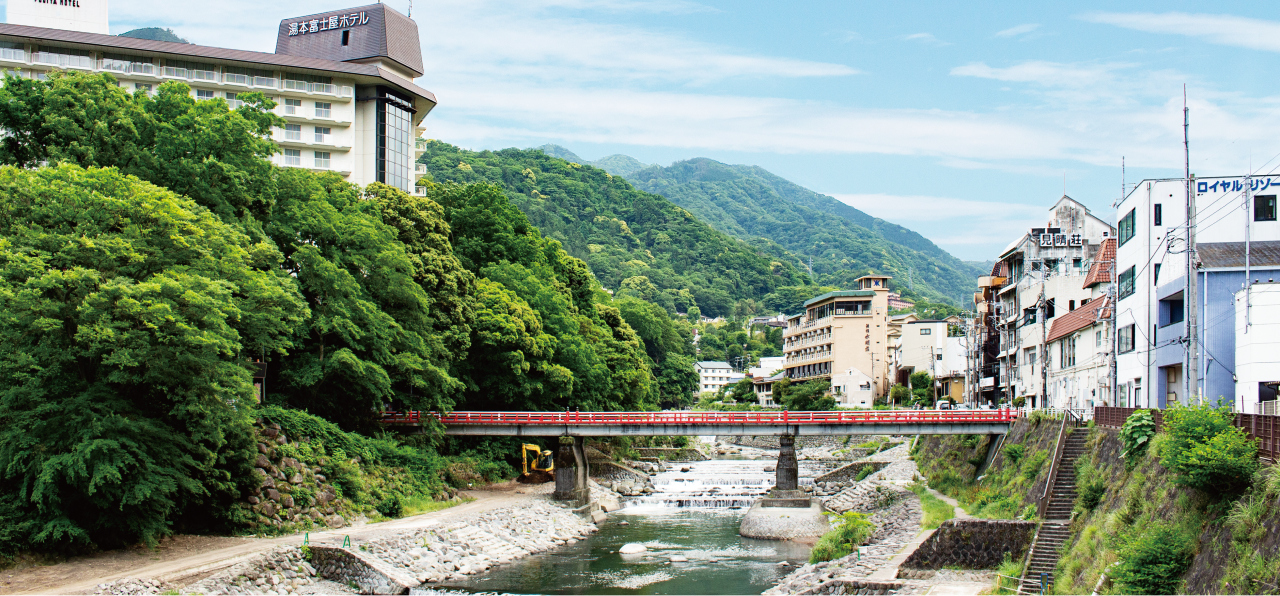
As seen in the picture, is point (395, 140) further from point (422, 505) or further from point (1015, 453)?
point (1015, 453)

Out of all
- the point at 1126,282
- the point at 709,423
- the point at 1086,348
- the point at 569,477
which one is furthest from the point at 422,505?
the point at 1086,348

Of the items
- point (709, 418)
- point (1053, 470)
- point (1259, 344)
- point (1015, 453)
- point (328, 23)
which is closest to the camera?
point (1259, 344)

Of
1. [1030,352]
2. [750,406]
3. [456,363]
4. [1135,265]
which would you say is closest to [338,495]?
[456,363]

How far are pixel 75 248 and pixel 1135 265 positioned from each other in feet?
124

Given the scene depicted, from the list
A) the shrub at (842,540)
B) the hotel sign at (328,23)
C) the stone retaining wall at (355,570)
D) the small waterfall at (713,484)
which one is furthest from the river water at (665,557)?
the hotel sign at (328,23)

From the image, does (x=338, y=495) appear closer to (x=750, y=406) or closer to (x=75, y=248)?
(x=75, y=248)

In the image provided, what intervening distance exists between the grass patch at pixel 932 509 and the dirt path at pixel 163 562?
1985cm

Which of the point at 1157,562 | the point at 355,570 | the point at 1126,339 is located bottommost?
the point at 355,570

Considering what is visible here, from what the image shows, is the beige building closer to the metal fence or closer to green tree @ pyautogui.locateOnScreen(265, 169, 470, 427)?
green tree @ pyautogui.locateOnScreen(265, 169, 470, 427)

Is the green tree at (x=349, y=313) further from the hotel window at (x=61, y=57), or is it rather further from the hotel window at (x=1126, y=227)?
the hotel window at (x=1126, y=227)

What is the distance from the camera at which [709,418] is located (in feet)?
181

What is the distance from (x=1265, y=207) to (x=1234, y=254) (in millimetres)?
3759

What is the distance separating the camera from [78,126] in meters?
39.5

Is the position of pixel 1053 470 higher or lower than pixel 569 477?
higher
